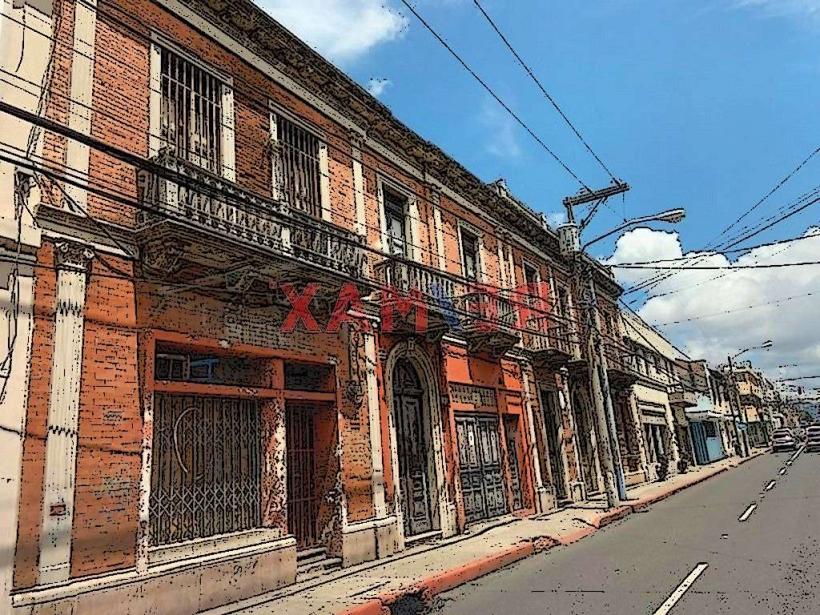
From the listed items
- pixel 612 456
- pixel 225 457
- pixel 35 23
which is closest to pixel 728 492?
pixel 612 456

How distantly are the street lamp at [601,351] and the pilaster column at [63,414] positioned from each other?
13034 millimetres

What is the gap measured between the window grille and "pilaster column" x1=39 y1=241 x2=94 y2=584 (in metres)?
3.95

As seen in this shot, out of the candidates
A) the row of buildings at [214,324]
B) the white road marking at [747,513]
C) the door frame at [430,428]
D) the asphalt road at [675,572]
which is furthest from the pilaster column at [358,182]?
the white road marking at [747,513]

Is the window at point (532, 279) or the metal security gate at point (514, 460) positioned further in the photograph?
the window at point (532, 279)

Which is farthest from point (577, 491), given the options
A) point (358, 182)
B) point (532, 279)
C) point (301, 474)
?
point (358, 182)

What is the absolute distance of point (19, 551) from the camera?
19.4 feet

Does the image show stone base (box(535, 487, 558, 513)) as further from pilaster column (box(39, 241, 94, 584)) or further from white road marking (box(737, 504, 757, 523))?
pilaster column (box(39, 241, 94, 584))

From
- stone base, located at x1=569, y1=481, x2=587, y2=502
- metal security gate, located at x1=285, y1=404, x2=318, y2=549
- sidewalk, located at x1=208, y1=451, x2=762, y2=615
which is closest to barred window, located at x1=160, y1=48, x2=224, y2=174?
metal security gate, located at x1=285, y1=404, x2=318, y2=549

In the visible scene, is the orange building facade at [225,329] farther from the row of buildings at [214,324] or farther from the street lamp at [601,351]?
the street lamp at [601,351]

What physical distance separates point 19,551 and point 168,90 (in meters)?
6.41

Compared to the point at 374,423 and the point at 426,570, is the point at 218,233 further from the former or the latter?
the point at 426,570

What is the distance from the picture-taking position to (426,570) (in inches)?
357

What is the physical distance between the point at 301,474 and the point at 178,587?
3.10 meters

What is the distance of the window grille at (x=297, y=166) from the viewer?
1041 centimetres
